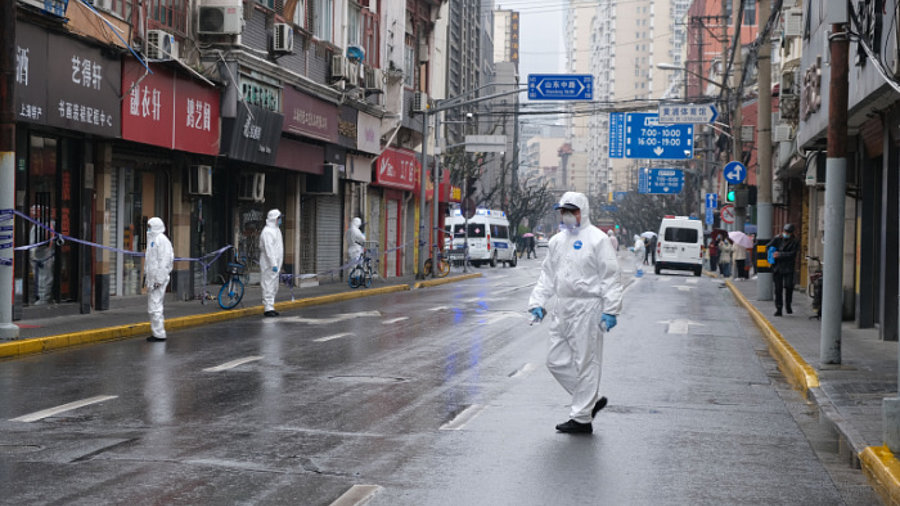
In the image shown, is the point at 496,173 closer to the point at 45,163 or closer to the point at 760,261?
the point at 760,261

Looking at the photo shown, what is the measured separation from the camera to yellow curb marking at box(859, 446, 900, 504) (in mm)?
7301

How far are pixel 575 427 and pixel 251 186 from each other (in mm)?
20431

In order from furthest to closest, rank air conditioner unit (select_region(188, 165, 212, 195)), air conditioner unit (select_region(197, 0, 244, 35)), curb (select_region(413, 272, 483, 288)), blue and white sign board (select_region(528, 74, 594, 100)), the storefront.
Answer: blue and white sign board (select_region(528, 74, 594, 100)) → curb (select_region(413, 272, 483, 288)) → air conditioner unit (select_region(188, 165, 212, 195)) → air conditioner unit (select_region(197, 0, 244, 35)) → the storefront

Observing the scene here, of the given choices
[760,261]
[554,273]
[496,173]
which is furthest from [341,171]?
[496,173]

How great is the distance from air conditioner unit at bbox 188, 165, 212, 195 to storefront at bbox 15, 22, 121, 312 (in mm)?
3619

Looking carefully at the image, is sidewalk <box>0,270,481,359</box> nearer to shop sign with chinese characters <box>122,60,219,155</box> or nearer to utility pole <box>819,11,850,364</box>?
shop sign with chinese characters <box>122,60,219,155</box>

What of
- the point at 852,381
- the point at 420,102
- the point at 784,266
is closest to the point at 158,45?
the point at 784,266

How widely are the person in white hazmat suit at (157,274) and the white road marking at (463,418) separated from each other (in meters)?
7.60

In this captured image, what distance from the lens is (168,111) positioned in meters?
22.5

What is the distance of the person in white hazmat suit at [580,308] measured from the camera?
9445 millimetres

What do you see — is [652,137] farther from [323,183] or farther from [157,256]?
[157,256]

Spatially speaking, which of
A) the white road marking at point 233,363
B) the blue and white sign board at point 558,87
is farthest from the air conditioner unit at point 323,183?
the white road marking at point 233,363

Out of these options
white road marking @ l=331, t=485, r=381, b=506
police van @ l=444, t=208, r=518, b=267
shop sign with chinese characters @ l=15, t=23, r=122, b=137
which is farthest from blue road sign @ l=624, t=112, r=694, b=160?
white road marking @ l=331, t=485, r=381, b=506

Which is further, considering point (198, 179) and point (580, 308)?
point (198, 179)
